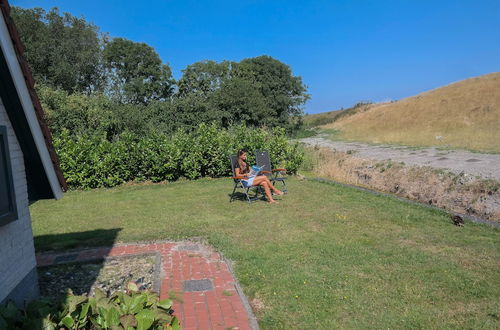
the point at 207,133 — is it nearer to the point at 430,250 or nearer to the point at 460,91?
the point at 430,250

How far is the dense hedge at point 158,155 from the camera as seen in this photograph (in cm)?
1152

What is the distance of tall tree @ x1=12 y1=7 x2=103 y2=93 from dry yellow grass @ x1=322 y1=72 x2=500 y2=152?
25168 mm

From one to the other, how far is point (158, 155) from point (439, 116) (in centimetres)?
3389

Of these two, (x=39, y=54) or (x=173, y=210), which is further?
(x=39, y=54)

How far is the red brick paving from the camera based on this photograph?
3.43m

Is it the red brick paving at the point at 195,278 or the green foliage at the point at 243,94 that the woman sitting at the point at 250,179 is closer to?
the red brick paving at the point at 195,278

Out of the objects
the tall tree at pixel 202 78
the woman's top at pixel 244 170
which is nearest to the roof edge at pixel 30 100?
the woman's top at pixel 244 170

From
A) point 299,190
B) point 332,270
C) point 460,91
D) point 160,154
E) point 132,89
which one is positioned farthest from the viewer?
A: point 460,91

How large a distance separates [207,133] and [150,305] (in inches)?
395

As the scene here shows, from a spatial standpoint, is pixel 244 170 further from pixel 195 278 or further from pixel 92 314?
pixel 92 314

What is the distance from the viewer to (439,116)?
36.9 metres

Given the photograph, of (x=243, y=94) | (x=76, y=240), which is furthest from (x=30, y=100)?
(x=243, y=94)

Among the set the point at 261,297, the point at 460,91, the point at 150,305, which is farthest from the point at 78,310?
the point at 460,91

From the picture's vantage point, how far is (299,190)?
10273mm
